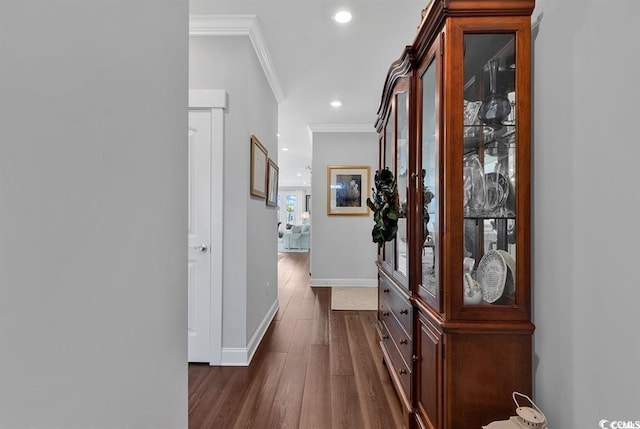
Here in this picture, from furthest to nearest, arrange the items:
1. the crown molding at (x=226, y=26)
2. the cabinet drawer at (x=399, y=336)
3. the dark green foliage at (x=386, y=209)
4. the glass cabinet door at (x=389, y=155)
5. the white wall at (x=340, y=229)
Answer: the white wall at (x=340, y=229)
the crown molding at (x=226, y=26)
the glass cabinet door at (x=389, y=155)
the dark green foliage at (x=386, y=209)
the cabinet drawer at (x=399, y=336)

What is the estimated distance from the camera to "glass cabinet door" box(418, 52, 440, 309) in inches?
59.3

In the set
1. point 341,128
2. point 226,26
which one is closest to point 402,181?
point 226,26

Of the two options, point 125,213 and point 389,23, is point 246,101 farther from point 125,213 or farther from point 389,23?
point 125,213

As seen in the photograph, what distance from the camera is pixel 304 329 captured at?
11.4 ft

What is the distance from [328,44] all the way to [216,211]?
1.79 metres

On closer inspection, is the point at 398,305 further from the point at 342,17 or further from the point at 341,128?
the point at 341,128

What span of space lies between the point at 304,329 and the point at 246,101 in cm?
238

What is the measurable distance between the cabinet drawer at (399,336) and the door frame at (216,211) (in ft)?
4.46

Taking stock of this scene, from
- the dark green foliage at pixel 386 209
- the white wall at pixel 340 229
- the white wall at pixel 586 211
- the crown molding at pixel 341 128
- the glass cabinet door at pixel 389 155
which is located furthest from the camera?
the white wall at pixel 340 229

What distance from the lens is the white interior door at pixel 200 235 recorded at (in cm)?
264

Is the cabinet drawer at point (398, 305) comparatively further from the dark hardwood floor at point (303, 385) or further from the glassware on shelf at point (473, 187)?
the glassware on shelf at point (473, 187)

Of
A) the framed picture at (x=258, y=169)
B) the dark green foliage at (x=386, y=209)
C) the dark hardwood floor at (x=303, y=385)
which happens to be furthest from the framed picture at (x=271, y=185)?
the dark green foliage at (x=386, y=209)

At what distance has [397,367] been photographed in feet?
7.03

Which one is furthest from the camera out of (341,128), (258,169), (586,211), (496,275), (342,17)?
(341,128)
